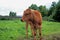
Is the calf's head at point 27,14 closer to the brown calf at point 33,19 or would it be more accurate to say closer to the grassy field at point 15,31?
the brown calf at point 33,19

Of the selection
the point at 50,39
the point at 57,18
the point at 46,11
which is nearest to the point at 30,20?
the point at 50,39

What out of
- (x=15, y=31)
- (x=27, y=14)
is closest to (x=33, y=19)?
(x=27, y=14)

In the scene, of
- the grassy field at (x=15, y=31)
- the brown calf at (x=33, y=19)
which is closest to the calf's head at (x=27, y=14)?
the brown calf at (x=33, y=19)

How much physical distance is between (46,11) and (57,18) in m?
11.3

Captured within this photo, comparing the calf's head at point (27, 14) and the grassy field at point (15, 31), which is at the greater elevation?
the calf's head at point (27, 14)

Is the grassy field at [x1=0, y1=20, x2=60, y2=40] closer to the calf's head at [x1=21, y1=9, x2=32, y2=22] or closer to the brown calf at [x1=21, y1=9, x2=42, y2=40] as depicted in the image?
the brown calf at [x1=21, y1=9, x2=42, y2=40]

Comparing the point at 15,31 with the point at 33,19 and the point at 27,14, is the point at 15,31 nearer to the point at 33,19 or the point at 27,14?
the point at 33,19

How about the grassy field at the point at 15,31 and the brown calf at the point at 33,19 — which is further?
the grassy field at the point at 15,31

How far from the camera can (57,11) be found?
34906 millimetres

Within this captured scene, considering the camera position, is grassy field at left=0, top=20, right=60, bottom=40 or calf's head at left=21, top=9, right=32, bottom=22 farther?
grassy field at left=0, top=20, right=60, bottom=40

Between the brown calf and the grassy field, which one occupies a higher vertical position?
the brown calf

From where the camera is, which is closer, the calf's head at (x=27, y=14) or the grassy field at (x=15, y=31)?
the calf's head at (x=27, y=14)

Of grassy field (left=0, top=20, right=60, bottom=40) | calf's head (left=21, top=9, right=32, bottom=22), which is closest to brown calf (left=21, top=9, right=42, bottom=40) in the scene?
calf's head (left=21, top=9, right=32, bottom=22)

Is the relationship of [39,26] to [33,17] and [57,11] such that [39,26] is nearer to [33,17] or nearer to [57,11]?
[33,17]
